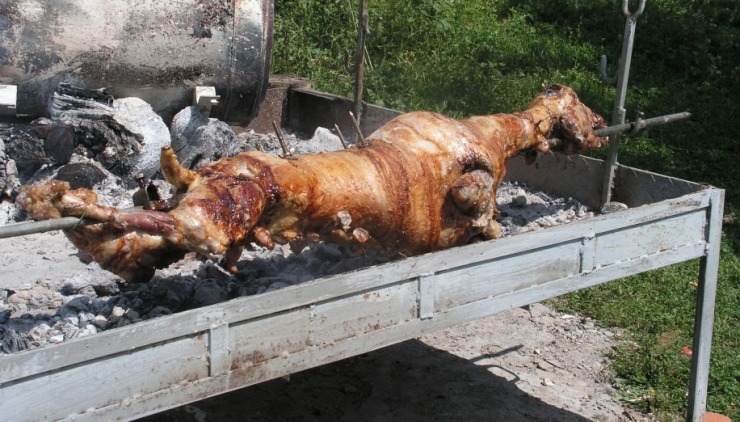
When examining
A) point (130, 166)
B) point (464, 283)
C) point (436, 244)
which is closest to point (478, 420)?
point (436, 244)

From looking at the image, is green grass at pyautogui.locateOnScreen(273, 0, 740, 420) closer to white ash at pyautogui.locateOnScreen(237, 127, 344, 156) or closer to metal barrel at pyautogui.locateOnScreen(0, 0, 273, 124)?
white ash at pyautogui.locateOnScreen(237, 127, 344, 156)

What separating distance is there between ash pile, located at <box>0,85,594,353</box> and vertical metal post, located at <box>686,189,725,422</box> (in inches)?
33.3

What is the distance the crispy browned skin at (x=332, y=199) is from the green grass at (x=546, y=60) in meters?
2.96

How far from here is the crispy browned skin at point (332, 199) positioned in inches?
103

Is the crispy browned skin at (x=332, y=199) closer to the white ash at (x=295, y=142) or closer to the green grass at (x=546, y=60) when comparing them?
the white ash at (x=295, y=142)

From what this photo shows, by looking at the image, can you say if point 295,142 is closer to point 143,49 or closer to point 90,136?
point 143,49

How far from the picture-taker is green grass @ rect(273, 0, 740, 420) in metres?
A: 7.64

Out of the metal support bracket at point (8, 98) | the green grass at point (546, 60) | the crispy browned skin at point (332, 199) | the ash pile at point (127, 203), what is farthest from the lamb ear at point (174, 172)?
the green grass at point (546, 60)

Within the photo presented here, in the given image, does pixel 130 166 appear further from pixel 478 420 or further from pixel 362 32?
pixel 478 420

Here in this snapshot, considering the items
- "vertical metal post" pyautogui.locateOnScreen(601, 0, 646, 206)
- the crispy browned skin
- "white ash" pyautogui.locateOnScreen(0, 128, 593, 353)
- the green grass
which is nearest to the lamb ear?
the crispy browned skin

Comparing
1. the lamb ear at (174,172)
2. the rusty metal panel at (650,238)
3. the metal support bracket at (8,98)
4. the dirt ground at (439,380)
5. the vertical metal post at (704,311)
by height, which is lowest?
the dirt ground at (439,380)

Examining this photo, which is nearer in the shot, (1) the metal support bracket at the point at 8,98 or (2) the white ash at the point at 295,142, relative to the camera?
(1) the metal support bracket at the point at 8,98

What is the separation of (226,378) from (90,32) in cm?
365

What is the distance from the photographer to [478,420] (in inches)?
155
